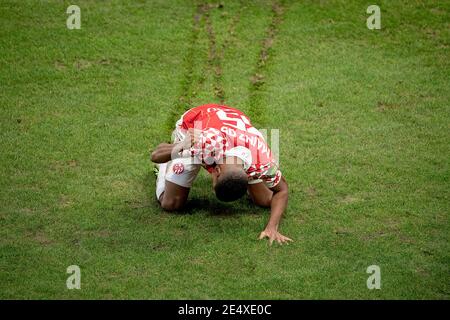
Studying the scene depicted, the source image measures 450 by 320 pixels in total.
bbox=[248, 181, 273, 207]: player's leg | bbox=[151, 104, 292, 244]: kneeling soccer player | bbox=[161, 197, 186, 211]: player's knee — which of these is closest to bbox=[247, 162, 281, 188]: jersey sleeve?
bbox=[151, 104, 292, 244]: kneeling soccer player

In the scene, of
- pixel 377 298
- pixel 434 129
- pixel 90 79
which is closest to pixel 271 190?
pixel 377 298

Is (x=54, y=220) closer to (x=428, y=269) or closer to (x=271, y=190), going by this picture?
(x=271, y=190)

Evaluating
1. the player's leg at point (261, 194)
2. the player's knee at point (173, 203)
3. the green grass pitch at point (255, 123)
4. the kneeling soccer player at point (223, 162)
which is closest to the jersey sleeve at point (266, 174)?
the kneeling soccer player at point (223, 162)

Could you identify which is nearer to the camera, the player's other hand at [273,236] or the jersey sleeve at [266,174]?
the player's other hand at [273,236]

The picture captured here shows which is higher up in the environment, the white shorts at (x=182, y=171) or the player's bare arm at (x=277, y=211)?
the white shorts at (x=182, y=171)

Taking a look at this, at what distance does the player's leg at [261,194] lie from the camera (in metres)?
7.24

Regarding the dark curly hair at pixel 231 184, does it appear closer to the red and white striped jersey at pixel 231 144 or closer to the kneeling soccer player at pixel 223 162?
the kneeling soccer player at pixel 223 162

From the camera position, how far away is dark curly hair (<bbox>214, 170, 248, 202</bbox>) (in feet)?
21.5

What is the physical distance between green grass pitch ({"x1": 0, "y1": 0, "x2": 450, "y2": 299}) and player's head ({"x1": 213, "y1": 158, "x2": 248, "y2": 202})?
1.63 feet

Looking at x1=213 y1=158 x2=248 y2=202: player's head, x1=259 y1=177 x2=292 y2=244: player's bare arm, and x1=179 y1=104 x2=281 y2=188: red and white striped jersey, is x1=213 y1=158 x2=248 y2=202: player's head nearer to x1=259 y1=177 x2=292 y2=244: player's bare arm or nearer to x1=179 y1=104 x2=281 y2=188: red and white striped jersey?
x1=179 y1=104 x2=281 y2=188: red and white striped jersey

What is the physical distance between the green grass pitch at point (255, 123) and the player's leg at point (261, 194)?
0.44ft

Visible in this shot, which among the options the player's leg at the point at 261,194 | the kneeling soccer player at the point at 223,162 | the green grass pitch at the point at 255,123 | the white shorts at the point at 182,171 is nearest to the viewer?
the green grass pitch at the point at 255,123

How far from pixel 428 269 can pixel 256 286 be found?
1.57 meters

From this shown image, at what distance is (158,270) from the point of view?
250 inches
